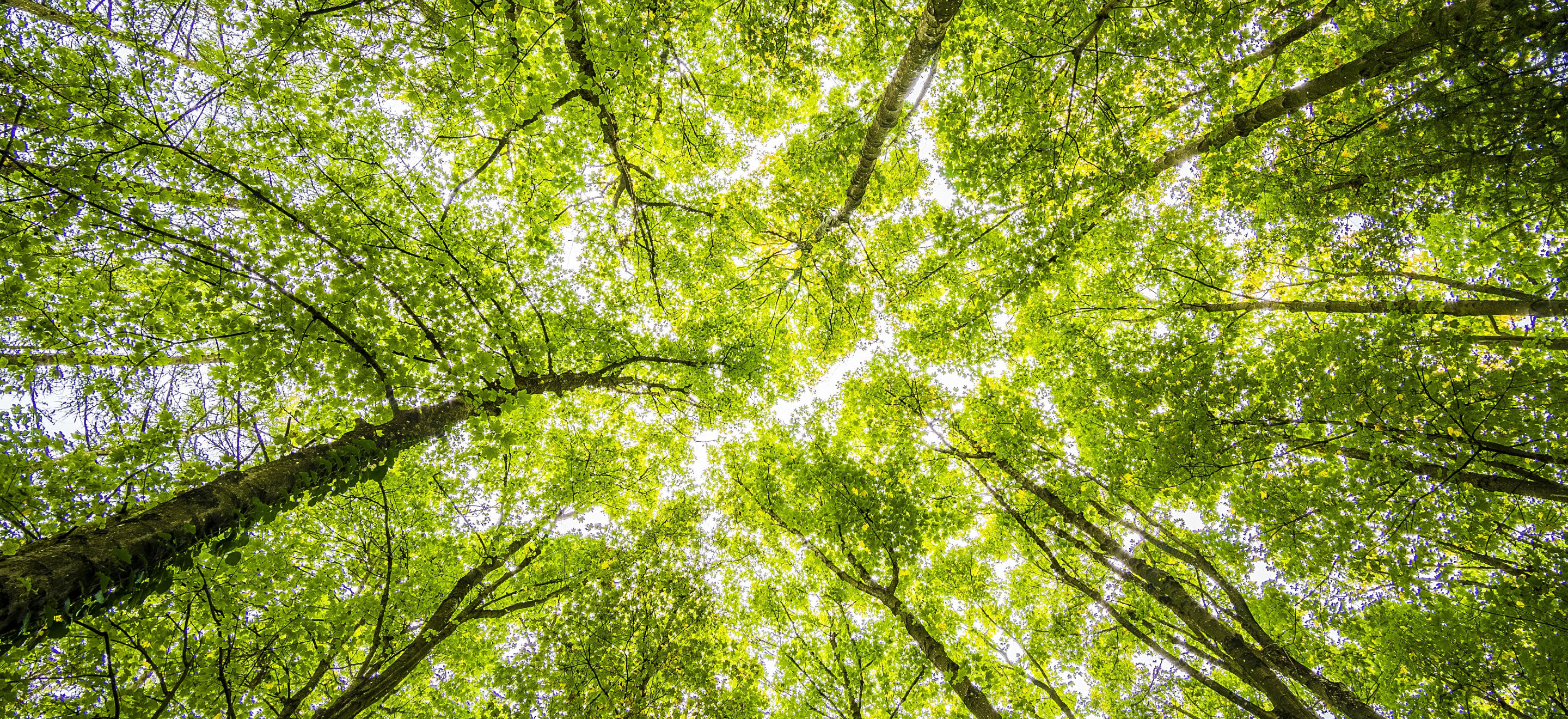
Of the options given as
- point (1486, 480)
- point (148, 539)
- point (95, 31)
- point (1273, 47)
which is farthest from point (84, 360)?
point (1486, 480)

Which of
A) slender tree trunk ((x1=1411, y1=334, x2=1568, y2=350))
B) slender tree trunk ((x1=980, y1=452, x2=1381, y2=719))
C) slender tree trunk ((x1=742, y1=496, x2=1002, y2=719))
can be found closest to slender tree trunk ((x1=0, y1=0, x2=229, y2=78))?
slender tree trunk ((x1=742, y1=496, x2=1002, y2=719))

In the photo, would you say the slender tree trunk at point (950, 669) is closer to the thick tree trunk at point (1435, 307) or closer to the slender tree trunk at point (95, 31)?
the thick tree trunk at point (1435, 307)

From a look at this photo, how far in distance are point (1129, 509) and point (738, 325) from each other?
30.9 ft

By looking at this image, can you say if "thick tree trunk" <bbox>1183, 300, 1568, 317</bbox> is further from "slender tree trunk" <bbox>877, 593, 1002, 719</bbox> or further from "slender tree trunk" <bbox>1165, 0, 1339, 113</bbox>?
"slender tree trunk" <bbox>877, 593, 1002, 719</bbox>

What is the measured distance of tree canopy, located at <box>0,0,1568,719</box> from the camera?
14.9 feet

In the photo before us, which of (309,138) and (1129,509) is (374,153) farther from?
(1129,509)

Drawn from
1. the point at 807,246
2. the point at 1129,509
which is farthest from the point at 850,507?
the point at 1129,509

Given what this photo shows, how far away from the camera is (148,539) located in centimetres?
366

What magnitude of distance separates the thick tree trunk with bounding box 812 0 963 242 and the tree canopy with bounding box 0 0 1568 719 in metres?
0.07

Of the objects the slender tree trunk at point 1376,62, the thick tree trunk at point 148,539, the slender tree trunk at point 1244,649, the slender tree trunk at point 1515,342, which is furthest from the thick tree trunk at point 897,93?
the slender tree trunk at point 1244,649

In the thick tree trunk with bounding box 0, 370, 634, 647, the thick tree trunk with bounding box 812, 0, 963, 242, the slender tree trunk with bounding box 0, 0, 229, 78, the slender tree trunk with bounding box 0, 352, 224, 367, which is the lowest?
the thick tree trunk with bounding box 0, 370, 634, 647

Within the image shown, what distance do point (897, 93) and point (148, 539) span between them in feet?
28.8

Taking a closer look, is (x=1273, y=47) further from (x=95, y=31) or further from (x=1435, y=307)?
(x=95, y=31)

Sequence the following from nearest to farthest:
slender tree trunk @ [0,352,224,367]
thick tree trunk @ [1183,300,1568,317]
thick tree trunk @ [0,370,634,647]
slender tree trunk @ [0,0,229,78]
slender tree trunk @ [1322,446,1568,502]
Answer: thick tree trunk @ [0,370,634,647] → slender tree trunk @ [0,0,229,78] → slender tree trunk @ [1322,446,1568,502] → slender tree trunk @ [0,352,224,367] → thick tree trunk @ [1183,300,1568,317]
